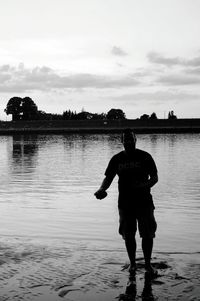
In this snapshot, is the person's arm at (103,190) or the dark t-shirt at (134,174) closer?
the dark t-shirt at (134,174)

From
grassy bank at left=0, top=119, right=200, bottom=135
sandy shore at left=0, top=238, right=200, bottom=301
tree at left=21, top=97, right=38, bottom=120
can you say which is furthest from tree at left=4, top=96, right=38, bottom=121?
sandy shore at left=0, top=238, right=200, bottom=301

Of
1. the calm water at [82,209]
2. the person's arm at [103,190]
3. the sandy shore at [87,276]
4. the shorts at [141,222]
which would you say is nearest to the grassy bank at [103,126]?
the calm water at [82,209]

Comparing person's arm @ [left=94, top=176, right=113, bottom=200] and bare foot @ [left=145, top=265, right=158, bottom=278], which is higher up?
person's arm @ [left=94, top=176, right=113, bottom=200]

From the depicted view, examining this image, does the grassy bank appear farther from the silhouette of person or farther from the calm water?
the silhouette of person

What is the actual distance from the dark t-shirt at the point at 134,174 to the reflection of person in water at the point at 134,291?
0.96 m

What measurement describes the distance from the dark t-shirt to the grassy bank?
12606cm

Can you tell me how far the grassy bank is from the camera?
136 metres

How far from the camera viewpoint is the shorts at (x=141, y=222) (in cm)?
650

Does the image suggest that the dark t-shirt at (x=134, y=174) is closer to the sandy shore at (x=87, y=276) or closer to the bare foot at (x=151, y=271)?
the bare foot at (x=151, y=271)

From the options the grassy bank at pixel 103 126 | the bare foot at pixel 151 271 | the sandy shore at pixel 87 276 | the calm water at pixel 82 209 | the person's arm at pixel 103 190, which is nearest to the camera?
the sandy shore at pixel 87 276

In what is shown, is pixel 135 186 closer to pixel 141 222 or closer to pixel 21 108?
pixel 141 222

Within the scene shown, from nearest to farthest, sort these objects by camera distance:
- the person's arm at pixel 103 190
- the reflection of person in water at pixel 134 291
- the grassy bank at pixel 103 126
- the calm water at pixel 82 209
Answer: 1. the reflection of person in water at pixel 134 291
2. the person's arm at pixel 103 190
3. the calm water at pixel 82 209
4. the grassy bank at pixel 103 126

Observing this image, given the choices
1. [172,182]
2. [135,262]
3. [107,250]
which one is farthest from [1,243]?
[172,182]

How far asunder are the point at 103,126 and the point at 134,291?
141 m
